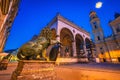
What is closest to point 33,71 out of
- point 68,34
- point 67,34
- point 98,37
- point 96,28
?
point 68,34

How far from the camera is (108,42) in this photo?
2214cm

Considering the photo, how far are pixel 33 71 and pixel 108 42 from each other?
25632 millimetres

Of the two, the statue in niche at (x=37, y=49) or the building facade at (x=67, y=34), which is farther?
the building facade at (x=67, y=34)

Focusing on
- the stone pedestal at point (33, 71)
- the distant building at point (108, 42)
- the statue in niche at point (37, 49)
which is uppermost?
the distant building at point (108, 42)

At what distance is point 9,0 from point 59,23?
7.80 m

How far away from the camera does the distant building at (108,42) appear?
20.0 m

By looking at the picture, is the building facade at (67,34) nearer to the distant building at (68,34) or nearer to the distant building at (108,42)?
the distant building at (68,34)

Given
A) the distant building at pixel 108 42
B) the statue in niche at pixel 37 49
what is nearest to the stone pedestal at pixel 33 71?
the statue in niche at pixel 37 49

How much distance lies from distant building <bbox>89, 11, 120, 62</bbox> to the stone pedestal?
76.1ft

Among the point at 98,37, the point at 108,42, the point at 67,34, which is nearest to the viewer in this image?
the point at 67,34

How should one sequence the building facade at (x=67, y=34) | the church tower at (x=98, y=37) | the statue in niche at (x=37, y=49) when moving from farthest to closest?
the church tower at (x=98, y=37) < the building facade at (x=67, y=34) < the statue in niche at (x=37, y=49)

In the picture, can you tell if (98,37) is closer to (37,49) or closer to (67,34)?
(67,34)

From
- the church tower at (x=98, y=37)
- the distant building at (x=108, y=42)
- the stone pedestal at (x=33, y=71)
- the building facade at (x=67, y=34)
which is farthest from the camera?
the church tower at (x=98, y=37)

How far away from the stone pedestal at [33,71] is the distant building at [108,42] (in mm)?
23194
